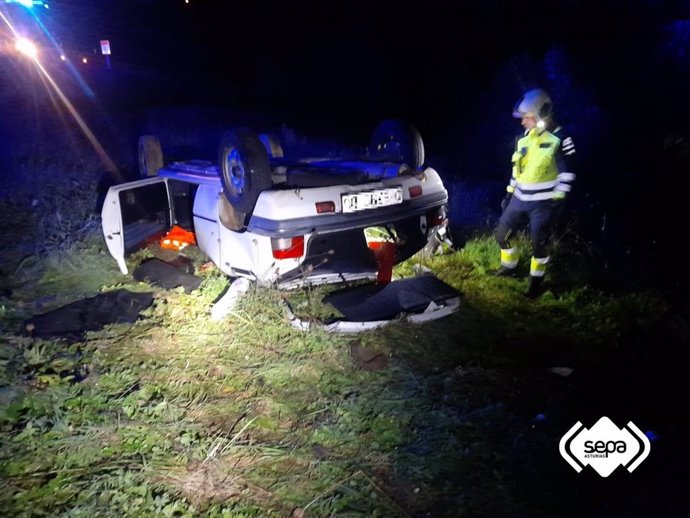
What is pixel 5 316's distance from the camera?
4.04 m

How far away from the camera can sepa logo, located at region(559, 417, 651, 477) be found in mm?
2490

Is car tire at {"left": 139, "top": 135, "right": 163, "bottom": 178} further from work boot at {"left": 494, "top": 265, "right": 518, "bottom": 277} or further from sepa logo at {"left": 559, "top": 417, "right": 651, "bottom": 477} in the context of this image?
sepa logo at {"left": 559, "top": 417, "right": 651, "bottom": 477}

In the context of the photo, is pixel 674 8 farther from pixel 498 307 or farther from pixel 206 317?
pixel 206 317

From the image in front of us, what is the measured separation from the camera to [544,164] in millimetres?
4238

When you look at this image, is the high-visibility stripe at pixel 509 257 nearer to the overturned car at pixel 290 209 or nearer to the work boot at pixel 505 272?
the work boot at pixel 505 272

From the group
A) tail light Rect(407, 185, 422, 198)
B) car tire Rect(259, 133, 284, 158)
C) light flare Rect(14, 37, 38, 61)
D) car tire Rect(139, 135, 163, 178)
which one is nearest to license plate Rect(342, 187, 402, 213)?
tail light Rect(407, 185, 422, 198)

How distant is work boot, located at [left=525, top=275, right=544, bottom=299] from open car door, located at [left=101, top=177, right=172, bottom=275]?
4.11 meters

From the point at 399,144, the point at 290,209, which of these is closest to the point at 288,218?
the point at 290,209

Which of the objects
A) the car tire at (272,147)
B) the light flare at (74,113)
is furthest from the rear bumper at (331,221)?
the light flare at (74,113)

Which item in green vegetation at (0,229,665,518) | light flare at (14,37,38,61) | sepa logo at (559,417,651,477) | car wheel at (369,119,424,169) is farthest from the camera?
light flare at (14,37,38,61)

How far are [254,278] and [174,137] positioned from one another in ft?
38.1

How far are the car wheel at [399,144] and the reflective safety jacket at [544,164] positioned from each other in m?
1.08

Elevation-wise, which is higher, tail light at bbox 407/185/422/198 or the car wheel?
the car wheel

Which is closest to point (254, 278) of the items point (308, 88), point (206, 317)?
point (206, 317)
